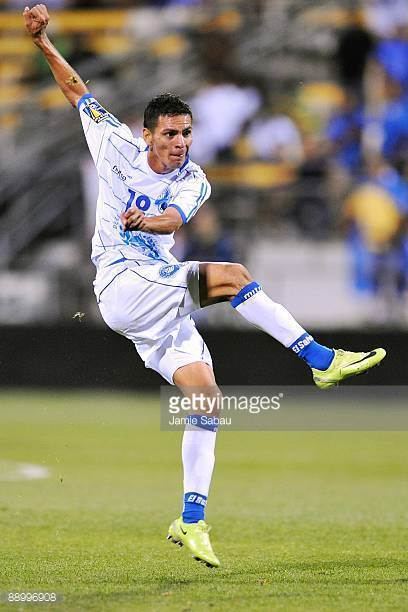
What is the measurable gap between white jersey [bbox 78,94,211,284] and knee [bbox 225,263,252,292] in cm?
42

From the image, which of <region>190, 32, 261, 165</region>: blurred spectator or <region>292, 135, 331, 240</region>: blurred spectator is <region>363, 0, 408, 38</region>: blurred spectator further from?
<region>292, 135, 331, 240</region>: blurred spectator

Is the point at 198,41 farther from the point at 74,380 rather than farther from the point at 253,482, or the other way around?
the point at 253,482

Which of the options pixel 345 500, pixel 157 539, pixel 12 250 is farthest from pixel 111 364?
pixel 157 539

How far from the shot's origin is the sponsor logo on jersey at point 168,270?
6.55 meters

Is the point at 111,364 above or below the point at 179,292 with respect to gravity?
below

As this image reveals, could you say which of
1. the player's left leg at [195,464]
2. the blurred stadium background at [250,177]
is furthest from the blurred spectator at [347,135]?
the player's left leg at [195,464]

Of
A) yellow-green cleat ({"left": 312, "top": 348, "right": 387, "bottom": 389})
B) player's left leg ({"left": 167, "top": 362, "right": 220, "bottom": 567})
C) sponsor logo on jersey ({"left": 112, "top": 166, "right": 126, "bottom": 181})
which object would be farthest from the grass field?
sponsor logo on jersey ({"left": 112, "top": 166, "right": 126, "bottom": 181})

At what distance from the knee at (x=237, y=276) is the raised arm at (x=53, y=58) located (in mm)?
1428

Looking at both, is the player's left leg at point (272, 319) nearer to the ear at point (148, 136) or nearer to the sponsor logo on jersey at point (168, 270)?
the sponsor logo on jersey at point (168, 270)

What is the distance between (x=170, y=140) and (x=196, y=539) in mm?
2129

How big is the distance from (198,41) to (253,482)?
8.56 m

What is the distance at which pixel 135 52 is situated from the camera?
17.2 metres

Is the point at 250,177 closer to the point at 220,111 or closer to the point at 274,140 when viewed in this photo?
the point at 274,140

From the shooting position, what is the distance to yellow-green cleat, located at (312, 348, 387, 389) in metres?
6.30
